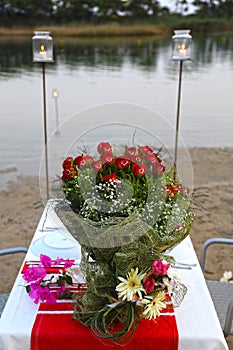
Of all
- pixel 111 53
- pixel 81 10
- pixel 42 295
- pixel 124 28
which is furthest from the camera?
pixel 124 28

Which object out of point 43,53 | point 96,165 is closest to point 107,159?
point 96,165

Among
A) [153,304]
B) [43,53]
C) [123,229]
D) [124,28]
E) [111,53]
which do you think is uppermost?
[124,28]

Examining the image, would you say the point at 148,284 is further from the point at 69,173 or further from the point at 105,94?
the point at 105,94

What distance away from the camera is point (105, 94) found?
9469mm

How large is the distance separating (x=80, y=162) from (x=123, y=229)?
230 millimetres

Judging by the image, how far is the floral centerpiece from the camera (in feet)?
3.40

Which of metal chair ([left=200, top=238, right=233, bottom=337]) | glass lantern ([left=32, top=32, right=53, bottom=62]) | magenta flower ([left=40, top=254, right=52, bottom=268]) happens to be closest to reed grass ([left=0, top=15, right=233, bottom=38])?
glass lantern ([left=32, top=32, right=53, bottom=62])

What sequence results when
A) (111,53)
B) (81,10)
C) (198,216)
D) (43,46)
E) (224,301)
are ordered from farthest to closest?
(111,53) → (81,10) → (198,216) → (43,46) → (224,301)

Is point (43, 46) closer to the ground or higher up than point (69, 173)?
higher up

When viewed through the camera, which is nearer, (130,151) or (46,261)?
(130,151)

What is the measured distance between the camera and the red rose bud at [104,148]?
1136 millimetres

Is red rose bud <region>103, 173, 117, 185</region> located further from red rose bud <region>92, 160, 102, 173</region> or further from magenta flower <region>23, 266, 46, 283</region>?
magenta flower <region>23, 266, 46, 283</region>

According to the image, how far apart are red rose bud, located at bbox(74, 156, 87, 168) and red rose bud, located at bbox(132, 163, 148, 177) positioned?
0.14 metres

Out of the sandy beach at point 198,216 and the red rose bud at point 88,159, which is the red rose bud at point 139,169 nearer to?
the red rose bud at point 88,159
